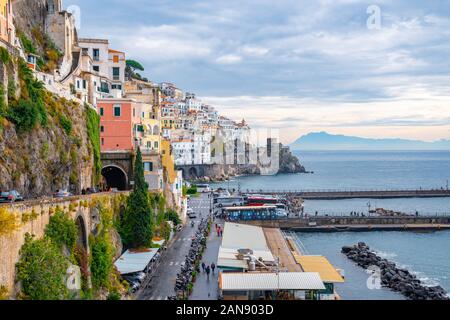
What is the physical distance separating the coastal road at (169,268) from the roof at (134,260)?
45.0 inches

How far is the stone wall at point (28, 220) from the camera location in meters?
24.1

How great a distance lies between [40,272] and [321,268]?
2484cm

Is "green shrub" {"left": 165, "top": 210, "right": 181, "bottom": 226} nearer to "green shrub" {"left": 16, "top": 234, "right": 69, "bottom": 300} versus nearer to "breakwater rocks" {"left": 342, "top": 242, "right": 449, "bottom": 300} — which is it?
"breakwater rocks" {"left": 342, "top": 242, "right": 449, "bottom": 300}

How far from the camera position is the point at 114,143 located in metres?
63.9

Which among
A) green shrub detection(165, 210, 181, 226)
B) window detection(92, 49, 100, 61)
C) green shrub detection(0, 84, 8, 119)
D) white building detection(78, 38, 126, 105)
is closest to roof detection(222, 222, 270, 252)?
green shrub detection(165, 210, 181, 226)

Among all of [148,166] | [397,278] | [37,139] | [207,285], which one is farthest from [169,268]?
[397,278]

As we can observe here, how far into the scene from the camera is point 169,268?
4588 centimetres

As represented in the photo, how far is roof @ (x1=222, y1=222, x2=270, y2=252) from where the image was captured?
163 feet

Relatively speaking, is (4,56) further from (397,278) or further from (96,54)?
(96,54)

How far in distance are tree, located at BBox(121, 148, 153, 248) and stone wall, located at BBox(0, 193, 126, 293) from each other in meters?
10.6

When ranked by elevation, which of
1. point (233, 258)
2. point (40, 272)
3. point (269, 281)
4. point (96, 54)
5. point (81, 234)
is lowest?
point (269, 281)
